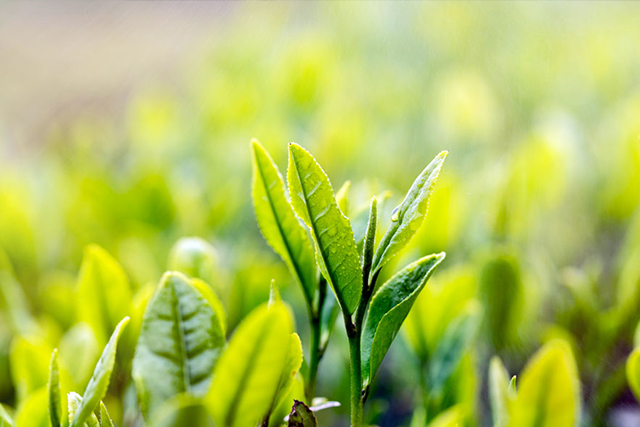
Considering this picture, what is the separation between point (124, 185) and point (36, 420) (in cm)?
71

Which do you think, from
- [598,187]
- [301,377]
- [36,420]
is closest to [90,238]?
[36,420]

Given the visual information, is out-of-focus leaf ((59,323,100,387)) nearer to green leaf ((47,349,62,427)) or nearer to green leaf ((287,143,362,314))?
green leaf ((47,349,62,427))

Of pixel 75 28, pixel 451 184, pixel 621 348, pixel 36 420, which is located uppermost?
pixel 75 28

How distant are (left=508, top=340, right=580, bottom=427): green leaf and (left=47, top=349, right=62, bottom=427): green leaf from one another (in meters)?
0.36

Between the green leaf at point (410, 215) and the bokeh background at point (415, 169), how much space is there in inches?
7.0

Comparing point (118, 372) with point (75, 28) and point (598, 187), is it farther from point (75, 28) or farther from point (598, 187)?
point (75, 28)

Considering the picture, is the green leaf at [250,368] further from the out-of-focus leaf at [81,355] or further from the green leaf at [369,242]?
the out-of-focus leaf at [81,355]

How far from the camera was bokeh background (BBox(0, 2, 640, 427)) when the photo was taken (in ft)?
3.02

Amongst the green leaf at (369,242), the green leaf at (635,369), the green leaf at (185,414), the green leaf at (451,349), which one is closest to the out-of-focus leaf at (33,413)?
the green leaf at (185,414)

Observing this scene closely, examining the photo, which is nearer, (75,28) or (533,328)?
(533,328)

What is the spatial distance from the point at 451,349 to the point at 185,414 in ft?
1.49

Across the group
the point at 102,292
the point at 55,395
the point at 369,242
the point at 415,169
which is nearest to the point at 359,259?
the point at 369,242

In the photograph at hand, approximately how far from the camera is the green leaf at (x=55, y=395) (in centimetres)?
48

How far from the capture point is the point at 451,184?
949mm
